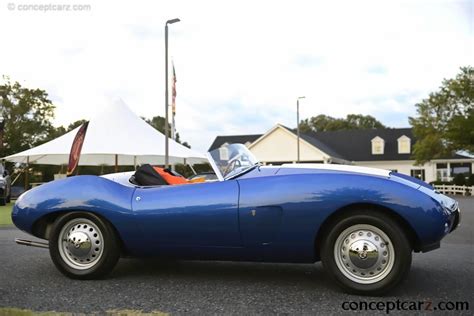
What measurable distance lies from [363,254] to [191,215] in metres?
1.31

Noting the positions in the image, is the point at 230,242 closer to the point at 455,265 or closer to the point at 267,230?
the point at 267,230

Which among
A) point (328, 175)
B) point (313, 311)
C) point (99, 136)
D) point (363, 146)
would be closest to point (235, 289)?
point (313, 311)

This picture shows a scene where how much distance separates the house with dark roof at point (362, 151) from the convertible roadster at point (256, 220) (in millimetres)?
39027

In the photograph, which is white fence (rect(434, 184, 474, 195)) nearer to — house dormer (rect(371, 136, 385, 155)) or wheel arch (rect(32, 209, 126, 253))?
house dormer (rect(371, 136, 385, 155))

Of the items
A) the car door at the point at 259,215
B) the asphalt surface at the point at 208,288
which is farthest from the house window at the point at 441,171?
the car door at the point at 259,215

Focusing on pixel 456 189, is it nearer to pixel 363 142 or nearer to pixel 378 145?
pixel 378 145

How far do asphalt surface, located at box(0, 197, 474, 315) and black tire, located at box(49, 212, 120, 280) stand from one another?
90mm

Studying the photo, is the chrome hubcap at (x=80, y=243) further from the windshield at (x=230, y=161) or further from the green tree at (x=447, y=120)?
the green tree at (x=447, y=120)

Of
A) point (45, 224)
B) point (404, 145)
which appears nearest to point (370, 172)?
point (45, 224)

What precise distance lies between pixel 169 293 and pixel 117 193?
37.5 inches

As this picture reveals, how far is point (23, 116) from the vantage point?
3794 cm

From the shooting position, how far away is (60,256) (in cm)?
407

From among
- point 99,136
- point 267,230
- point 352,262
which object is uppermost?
point 99,136

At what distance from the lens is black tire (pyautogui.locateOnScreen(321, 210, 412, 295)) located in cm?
345
